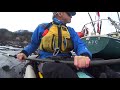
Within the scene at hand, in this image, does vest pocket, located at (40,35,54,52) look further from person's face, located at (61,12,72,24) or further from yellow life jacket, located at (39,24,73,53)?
person's face, located at (61,12,72,24)

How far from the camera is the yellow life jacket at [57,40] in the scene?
2.01 meters

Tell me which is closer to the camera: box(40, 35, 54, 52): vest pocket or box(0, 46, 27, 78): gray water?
box(40, 35, 54, 52): vest pocket

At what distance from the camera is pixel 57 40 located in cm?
204

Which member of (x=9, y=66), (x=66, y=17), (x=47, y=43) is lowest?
(x=9, y=66)

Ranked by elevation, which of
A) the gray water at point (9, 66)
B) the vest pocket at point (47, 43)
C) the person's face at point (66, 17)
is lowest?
the gray water at point (9, 66)

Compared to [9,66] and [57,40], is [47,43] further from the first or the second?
[9,66]

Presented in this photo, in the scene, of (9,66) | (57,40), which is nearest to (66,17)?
(57,40)

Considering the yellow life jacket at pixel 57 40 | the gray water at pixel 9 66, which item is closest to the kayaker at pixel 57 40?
the yellow life jacket at pixel 57 40

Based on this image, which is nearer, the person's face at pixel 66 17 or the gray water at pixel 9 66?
the person's face at pixel 66 17

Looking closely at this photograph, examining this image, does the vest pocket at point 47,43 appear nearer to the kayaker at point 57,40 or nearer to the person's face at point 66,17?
the kayaker at point 57,40

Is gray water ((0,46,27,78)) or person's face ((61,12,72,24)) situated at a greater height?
person's face ((61,12,72,24))

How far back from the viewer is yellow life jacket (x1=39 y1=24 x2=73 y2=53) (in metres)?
2.01

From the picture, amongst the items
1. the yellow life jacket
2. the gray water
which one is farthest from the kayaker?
the gray water

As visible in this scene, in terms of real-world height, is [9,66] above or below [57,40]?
below
